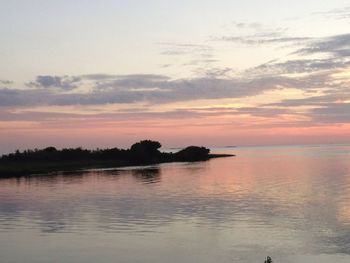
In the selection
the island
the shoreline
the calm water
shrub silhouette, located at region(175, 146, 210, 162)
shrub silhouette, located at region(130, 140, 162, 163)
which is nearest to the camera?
the calm water

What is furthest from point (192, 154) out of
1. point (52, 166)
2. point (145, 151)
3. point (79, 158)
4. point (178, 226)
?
point (178, 226)

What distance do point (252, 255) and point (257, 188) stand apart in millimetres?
36194

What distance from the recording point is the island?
365 feet

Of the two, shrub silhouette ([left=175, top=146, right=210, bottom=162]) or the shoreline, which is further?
shrub silhouette ([left=175, top=146, right=210, bottom=162])

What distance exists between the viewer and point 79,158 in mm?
133750

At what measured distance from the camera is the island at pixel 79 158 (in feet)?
365

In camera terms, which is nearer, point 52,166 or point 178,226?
point 178,226

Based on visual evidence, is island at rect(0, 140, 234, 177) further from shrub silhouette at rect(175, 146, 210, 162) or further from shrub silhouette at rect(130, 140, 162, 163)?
shrub silhouette at rect(175, 146, 210, 162)

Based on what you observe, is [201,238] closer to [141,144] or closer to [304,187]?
[304,187]

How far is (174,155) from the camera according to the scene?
6535 inches

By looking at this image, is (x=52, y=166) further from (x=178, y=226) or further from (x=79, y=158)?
(x=178, y=226)

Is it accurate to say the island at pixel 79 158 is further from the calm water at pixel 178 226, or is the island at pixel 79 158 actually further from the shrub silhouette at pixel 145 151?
the calm water at pixel 178 226

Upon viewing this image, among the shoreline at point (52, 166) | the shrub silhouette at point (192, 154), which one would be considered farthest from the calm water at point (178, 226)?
the shrub silhouette at point (192, 154)

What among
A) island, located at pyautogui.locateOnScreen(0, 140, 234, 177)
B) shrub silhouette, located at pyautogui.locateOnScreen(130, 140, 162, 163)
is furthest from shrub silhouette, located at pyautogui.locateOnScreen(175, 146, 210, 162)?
shrub silhouette, located at pyautogui.locateOnScreen(130, 140, 162, 163)
